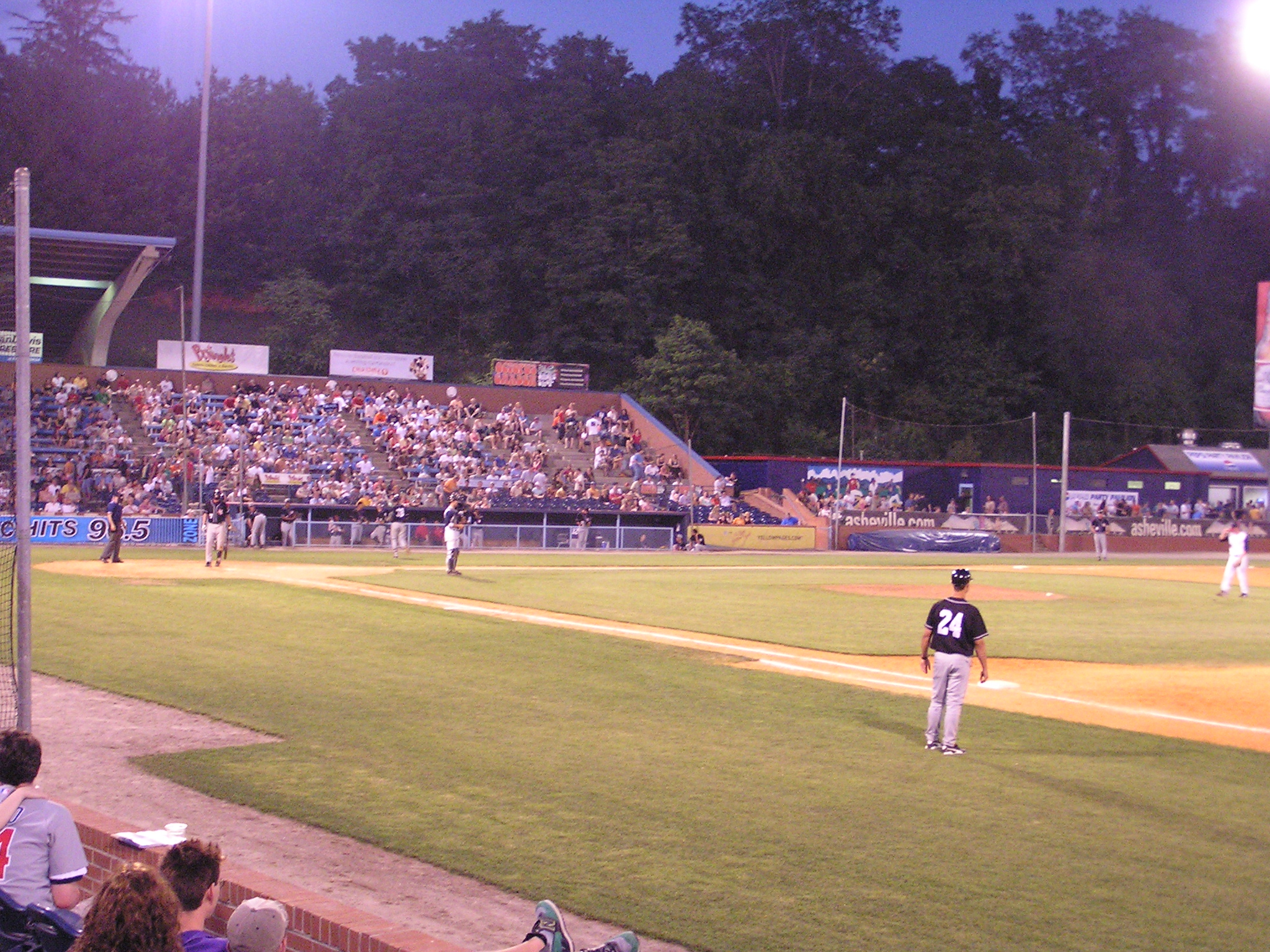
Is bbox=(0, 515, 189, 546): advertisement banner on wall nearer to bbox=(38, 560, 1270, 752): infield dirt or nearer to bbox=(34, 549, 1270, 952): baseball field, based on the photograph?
bbox=(34, 549, 1270, 952): baseball field

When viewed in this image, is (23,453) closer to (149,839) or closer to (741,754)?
(149,839)

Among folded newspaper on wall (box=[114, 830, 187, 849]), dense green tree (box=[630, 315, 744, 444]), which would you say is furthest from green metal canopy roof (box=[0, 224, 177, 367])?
folded newspaper on wall (box=[114, 830, 187, 849])

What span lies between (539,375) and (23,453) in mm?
47585

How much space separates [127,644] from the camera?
17.4m

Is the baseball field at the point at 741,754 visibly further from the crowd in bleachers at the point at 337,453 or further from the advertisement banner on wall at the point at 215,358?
the advertisement banner on wall at the point at 215,358

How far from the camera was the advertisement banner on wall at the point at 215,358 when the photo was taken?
47688 mm

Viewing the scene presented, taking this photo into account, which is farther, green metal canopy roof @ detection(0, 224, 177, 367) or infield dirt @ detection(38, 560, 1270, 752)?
green metal canopy roof @ detection(0, 224, 177, 367)

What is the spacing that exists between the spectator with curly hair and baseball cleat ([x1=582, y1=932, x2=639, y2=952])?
77.7 inches

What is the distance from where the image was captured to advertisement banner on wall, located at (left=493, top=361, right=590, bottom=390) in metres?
55.2

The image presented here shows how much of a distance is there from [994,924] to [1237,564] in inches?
1064

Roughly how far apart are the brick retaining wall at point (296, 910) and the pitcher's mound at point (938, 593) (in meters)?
23.3

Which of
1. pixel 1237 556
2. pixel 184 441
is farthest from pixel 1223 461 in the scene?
pixel 184 441

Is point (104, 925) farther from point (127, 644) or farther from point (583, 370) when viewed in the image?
A: point (583, 370)

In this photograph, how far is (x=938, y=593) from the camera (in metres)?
31.0
